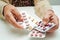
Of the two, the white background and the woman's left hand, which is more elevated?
the woman's left hand

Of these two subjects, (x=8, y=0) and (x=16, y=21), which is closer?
(x=16, y=21)

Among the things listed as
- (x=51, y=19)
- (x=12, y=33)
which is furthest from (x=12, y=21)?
(x=51, y=19)

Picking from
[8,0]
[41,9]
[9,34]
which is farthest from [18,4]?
[9,34]

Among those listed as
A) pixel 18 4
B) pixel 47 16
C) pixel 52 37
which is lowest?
pixel 52 37

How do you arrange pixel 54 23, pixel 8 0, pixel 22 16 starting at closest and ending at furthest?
pixel 54 23 → pixel 22 16 → pixel 8 0

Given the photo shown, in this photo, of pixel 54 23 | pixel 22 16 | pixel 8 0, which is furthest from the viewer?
pixel 8 0

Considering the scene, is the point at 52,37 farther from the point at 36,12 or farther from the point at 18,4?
the point at 18,4

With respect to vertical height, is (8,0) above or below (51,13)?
above

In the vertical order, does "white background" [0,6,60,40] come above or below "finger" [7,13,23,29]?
below

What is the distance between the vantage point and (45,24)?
78cm

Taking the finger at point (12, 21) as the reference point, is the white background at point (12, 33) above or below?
below

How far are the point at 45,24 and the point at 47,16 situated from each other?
0.17 ft

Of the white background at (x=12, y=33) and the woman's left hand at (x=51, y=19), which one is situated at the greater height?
the woman's left hand at (x=51, y=19)

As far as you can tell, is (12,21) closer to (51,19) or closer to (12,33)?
(12,33)
